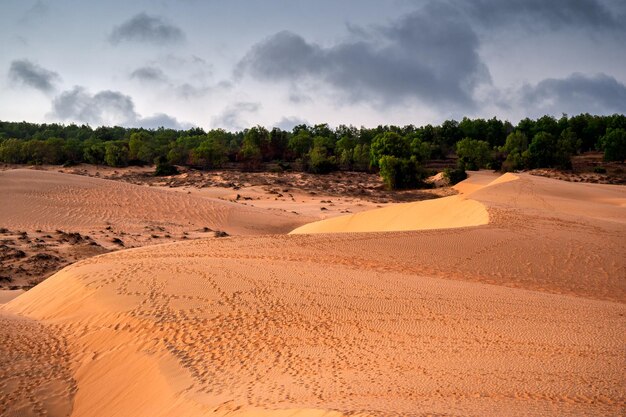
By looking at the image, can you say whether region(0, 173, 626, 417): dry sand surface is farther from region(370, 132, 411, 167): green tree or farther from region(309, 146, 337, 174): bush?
region(309, 146, 337, 174): bush

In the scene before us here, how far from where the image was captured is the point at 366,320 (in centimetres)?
1052

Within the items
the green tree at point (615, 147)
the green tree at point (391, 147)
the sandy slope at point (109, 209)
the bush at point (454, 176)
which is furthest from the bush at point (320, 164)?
the green tree at point (615, 147)

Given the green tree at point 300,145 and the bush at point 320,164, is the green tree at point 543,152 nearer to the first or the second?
the bush at point 320,164

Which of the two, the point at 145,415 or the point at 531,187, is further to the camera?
the point at 531,187

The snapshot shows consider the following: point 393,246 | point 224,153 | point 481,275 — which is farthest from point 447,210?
point 224,153

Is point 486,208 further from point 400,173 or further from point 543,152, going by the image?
point 543,152

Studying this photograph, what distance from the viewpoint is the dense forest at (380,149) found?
63062 millimetres

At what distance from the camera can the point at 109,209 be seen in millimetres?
35438

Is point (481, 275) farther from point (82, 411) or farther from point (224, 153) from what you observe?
point (224, 153)

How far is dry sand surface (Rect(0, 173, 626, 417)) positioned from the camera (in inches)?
271

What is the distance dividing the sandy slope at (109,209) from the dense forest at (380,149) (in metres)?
24.0

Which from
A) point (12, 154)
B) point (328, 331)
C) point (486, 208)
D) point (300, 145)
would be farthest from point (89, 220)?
point (300, 145)

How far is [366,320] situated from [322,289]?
219 centimetres

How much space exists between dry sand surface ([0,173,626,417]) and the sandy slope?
15297mm
